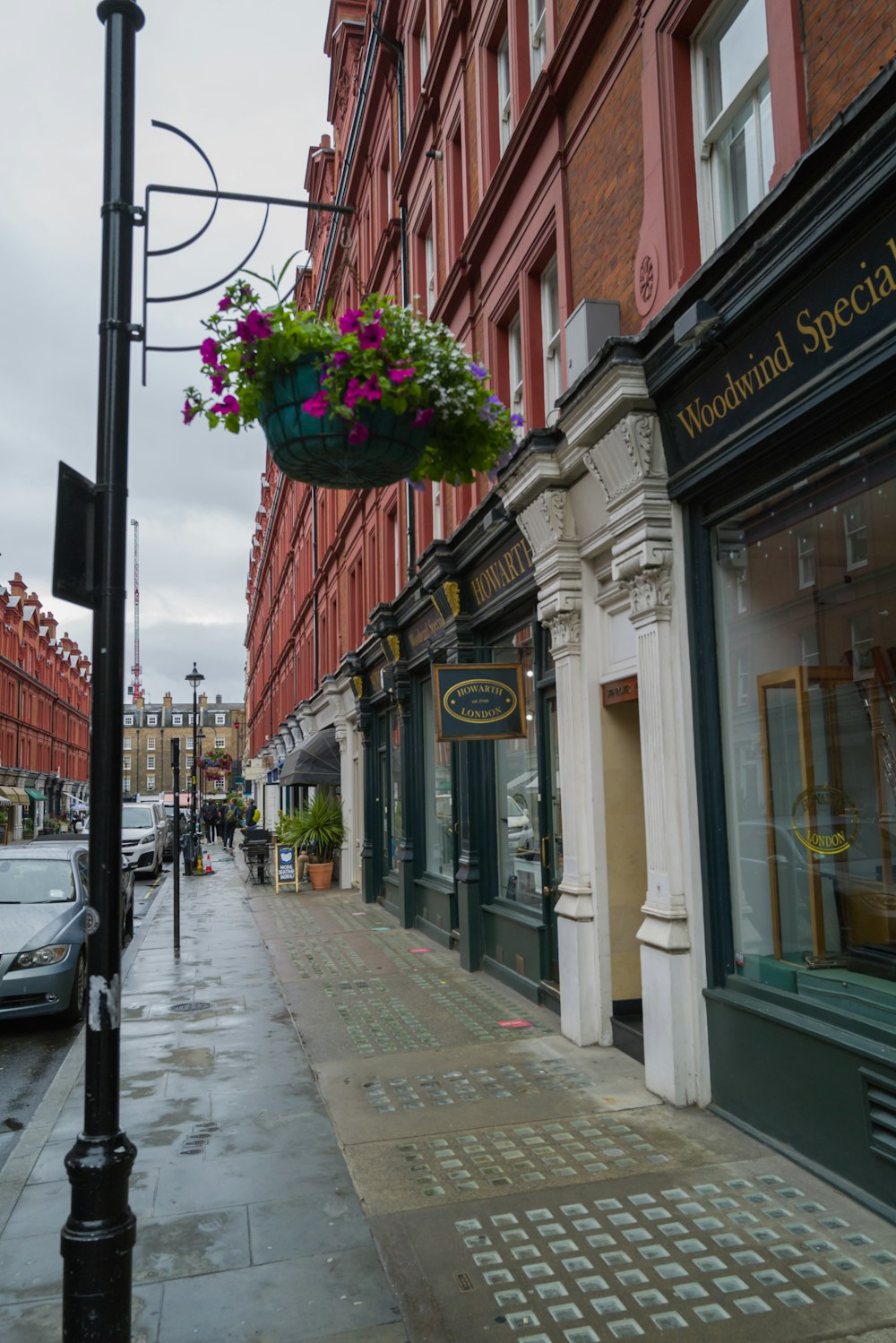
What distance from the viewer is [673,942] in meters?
6.57

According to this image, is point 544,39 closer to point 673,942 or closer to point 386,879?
point 673,942

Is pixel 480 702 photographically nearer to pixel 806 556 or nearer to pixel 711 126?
pixel 806 556

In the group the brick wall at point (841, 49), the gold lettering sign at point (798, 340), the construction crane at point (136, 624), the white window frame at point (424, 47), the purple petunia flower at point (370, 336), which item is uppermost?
the construction crane at point (136, 624)

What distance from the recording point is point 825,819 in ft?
19.4

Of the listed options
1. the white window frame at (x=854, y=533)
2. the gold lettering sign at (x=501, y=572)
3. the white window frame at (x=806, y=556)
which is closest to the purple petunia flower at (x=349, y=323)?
the white window frame at (x=854, y=533)

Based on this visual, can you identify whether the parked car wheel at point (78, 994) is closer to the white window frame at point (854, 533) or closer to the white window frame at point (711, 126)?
the white window frame at point (854, 533)

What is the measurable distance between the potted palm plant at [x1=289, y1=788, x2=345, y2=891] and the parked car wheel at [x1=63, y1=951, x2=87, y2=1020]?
41.2 feet

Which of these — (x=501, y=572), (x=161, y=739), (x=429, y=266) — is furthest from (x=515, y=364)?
(x=161, y=739)

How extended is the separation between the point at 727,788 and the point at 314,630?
78.8ft

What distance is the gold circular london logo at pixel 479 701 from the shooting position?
32.5 ft

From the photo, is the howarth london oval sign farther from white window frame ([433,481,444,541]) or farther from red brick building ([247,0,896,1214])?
white window frame ([433,481,444,541])

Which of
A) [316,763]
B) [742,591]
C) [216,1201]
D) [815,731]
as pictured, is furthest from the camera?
[316,763]

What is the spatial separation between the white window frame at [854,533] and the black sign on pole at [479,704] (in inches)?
180

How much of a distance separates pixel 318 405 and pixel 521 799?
24.6 feet
